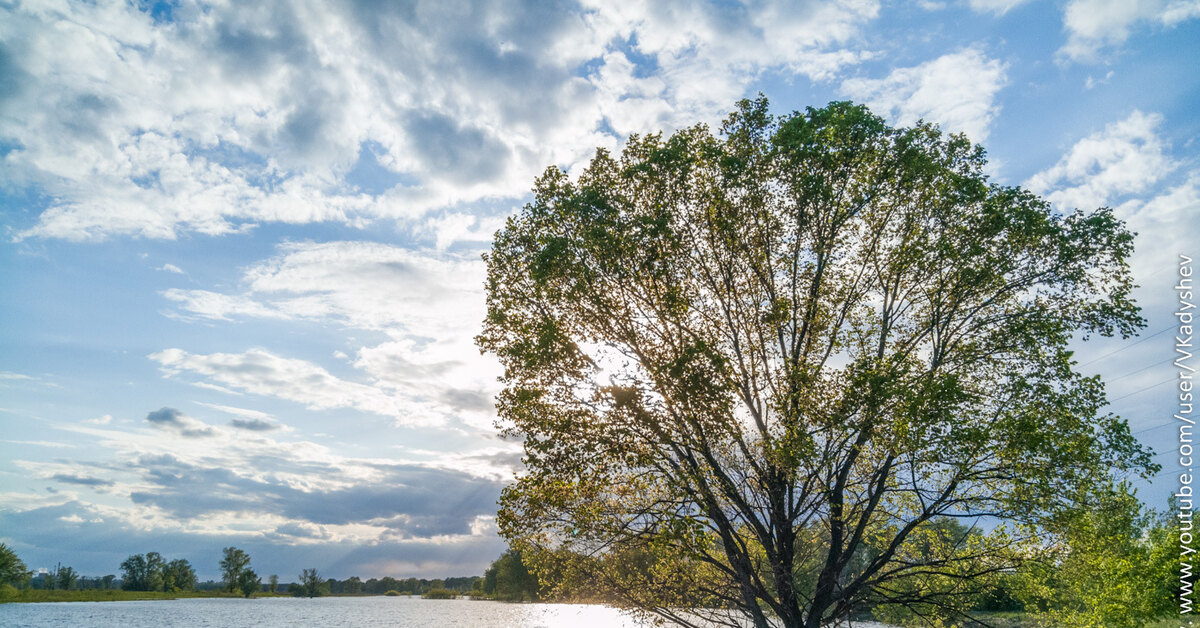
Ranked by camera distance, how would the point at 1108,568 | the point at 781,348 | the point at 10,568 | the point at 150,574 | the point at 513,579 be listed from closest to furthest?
the point at 781,348 < the point at 1108,568 < the point at 10,568 < the point at 513,579 < the point at 150,574

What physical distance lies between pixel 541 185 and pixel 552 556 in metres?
11.5

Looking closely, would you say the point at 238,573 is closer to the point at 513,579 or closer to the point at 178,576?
the point at 178,576

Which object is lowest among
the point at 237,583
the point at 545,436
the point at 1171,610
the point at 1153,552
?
the point at 237,583

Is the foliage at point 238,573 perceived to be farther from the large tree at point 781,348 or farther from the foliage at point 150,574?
the large tree at point 781,348

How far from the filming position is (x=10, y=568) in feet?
280

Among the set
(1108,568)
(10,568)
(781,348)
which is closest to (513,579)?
(10,568)

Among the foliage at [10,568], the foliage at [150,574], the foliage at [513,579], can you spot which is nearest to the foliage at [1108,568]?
the foliage at [513,579]

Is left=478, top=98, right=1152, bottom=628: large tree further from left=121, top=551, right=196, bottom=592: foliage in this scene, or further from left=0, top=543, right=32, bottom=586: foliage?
left=121, top=551, right=196, bottom=592: foliage

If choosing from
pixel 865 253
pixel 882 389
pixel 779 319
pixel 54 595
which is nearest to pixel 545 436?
pixel 779 319

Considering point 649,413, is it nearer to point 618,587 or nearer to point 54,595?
point 618,587

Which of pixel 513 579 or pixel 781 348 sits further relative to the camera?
pixel 513 579

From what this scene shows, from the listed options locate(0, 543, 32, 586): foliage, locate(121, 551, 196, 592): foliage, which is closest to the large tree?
locate(0, 543, 32, 586): foliage

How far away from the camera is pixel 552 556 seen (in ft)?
59.6

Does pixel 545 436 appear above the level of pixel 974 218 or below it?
below
